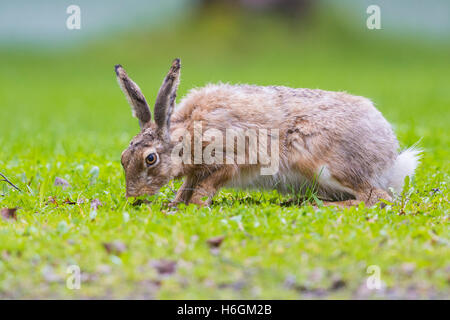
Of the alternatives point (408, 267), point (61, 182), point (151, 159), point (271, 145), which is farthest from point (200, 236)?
point (61, 182)

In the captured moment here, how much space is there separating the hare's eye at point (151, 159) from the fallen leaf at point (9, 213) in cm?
123

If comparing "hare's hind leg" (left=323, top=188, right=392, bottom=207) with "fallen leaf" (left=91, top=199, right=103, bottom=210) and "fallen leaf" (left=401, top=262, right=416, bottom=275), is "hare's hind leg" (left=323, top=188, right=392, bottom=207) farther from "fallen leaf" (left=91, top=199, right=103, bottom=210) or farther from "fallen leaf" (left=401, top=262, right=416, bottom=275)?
"fallen leaf" (left=91, top=199, right=103, bottom=210)

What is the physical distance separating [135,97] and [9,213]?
154 cm

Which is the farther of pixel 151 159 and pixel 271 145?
pixel 271 145

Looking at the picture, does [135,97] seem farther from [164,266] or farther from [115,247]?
[164,266]

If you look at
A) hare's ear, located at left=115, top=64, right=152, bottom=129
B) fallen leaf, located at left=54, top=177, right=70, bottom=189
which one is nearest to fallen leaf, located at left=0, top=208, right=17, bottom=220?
fallen leaf, located at left=54, top=177, right=70, bottom=189

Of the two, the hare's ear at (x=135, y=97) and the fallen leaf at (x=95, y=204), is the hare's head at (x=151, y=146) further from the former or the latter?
the fallen leaf at (x=95, y=204)

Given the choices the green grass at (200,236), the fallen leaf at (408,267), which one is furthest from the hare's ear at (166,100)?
the fallen leaf at (408,267)

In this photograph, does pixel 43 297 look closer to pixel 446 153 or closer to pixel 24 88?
pixel 446 153

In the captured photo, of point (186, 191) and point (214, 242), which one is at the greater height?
point (186, 191)

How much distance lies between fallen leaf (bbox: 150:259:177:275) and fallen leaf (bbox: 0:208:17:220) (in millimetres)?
1722

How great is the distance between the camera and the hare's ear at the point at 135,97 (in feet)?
19.9

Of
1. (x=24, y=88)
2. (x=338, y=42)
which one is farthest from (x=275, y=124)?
(x=338, y=42)

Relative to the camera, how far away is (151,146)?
5941 mm
